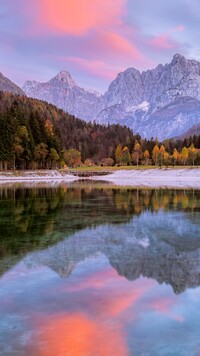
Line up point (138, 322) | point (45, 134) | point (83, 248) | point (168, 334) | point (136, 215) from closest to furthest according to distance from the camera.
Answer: point (168, 334) < point (138, 322) < point (83, 248) < point (136, 215) < point (45, 134)

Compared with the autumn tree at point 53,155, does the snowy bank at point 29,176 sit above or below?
below

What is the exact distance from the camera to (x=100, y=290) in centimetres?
995

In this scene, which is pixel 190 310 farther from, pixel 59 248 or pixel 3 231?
pixel 3 231

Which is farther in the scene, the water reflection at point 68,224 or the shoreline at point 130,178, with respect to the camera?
the shoreline at point 130,178

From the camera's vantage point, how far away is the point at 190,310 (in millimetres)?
8578

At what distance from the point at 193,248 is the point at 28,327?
8.81 metres

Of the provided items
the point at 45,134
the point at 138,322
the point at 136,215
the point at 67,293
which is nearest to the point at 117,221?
the point at 136,215

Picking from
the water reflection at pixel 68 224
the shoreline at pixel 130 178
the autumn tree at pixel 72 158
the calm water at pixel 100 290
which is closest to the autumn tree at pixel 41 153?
the shoreline at pixel 130 178

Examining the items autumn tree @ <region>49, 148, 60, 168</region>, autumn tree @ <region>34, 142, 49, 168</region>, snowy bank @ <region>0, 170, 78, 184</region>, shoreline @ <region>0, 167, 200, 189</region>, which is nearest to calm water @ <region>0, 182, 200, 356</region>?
shoreline @ <region>0, 167, 200, 189</region>

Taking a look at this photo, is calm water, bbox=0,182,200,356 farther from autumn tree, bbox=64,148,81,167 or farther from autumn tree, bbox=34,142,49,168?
autumn tree, bbox=64,148,81,167

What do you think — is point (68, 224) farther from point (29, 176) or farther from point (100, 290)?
point (29, 176)

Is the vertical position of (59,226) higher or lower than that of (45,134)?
lower

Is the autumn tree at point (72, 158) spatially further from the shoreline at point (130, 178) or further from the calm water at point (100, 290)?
the calm water at point (100, 290)

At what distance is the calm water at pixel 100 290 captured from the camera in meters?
6.93
